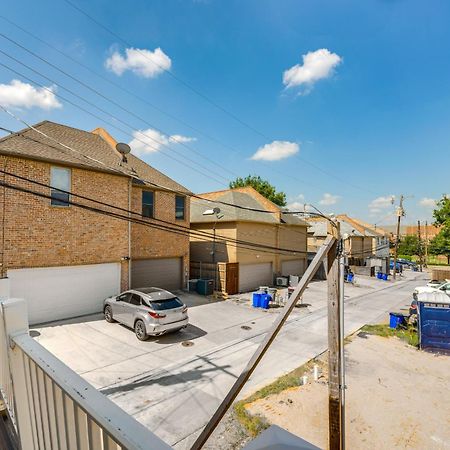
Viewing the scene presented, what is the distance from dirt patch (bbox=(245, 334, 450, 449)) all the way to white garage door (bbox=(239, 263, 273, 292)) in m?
12.0

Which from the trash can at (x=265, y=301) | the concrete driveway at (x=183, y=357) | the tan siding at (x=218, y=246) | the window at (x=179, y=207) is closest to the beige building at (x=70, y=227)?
the window at (x=179, y=207)

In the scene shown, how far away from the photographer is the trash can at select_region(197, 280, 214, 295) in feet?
62.4

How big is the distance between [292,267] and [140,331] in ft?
63.8

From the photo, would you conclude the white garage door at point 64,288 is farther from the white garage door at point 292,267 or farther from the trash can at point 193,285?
the white garage door at point 292,267

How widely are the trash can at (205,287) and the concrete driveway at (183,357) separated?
291 cm

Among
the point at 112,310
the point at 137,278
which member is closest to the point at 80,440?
the point at 112,310

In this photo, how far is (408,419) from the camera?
6.65 m

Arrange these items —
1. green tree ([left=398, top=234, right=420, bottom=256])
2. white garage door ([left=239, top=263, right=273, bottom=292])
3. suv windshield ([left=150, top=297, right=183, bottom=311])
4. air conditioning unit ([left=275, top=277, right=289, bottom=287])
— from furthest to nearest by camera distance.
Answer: green tree ([left=398, top=234, right=420, bottom=256]) < air conditioning unit ([left=275, top=277, right=289, bottom=287]) < white garage door ([left=239, top=263, right=273, bottom=292]) < suv windshield ([left=150, top=297, right=183, bottom=311])

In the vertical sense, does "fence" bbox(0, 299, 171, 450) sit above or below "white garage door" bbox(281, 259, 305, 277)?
above

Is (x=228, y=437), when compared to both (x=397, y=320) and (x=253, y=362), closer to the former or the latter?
(x=253, y=362)

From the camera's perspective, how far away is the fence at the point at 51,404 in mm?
1401

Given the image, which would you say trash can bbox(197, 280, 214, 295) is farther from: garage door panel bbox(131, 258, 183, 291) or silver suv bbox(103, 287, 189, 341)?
silver suv bbox(103, 287, 189, 341)

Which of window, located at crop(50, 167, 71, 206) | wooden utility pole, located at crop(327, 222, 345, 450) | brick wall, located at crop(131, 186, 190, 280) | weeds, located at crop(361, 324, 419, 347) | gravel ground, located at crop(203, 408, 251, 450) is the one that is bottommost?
weeds, located at crop(361, 324, 419, 347)

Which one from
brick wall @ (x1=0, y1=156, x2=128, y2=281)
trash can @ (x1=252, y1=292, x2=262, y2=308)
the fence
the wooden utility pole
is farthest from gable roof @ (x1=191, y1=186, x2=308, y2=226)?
the fence
